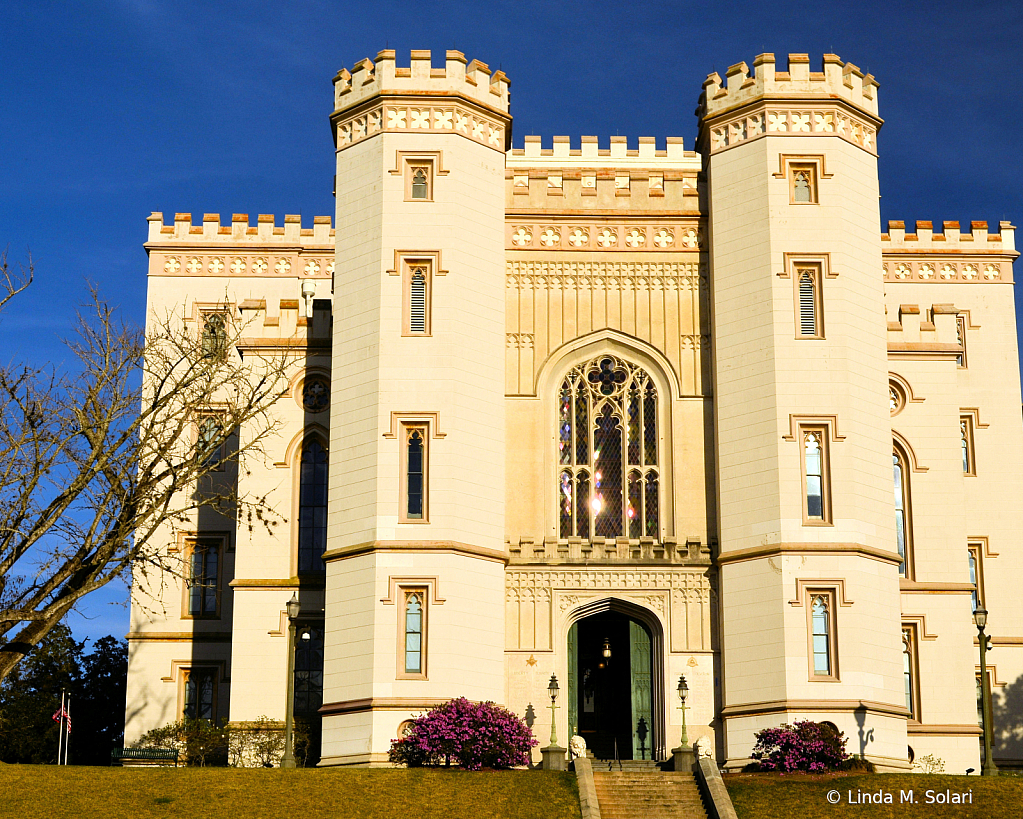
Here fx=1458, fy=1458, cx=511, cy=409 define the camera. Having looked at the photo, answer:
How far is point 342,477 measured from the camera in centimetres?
3266

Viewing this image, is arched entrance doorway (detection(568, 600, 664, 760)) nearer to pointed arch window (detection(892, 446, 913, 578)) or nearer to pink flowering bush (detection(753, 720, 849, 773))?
pink flowering bush (detection(753, 720, 849, 773))

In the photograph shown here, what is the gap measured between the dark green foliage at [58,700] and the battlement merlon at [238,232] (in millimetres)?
13224

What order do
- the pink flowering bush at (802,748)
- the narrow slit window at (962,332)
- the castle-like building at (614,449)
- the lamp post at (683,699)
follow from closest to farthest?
1. the pink flowering bush at (802,748)
2. the lamp post at (683,699)
3. the castle-like building at (614,449)
4. the narrow slit window at (962,332)

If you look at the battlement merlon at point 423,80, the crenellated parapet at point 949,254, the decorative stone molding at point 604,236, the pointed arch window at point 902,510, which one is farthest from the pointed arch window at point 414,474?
the crenellated parapet at point 949,254

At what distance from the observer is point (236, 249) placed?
4562 centimetres

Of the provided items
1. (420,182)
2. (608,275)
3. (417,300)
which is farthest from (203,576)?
(608,275)

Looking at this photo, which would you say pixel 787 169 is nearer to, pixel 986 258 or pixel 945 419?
pixel 945 419

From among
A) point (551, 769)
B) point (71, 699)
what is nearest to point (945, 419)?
point (551, 769)

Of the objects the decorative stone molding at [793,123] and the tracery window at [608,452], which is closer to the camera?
the tracery window at [608,452]

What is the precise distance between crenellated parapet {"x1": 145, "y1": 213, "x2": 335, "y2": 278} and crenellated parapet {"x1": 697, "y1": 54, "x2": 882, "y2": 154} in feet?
49.5

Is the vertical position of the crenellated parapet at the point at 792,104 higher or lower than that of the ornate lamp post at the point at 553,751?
higher

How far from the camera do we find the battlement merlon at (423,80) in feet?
114

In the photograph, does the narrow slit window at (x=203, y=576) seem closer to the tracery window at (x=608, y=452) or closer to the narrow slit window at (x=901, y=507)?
the tracery window at (x=608, y=452)

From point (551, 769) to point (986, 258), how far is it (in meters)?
24.8
